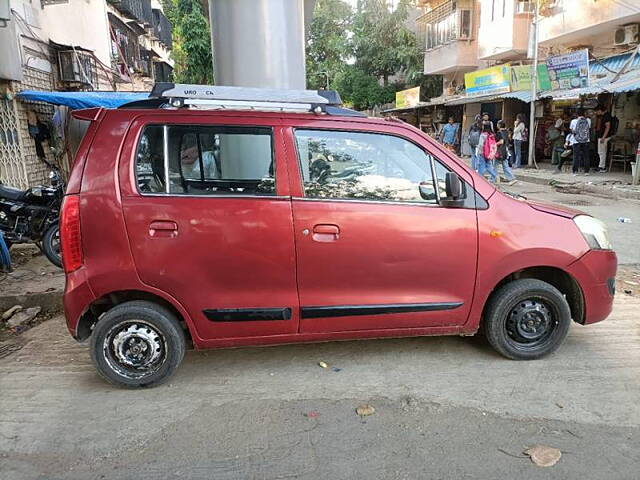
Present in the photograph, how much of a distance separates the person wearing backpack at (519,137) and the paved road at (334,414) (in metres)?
15.4

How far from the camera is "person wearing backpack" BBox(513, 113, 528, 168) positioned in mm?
18219

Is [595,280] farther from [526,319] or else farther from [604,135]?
[604,135]

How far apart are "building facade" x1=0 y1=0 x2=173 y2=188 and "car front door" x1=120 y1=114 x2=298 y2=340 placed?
658 cm

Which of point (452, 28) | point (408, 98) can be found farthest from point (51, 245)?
point (408, 98)

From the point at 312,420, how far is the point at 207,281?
1.09m

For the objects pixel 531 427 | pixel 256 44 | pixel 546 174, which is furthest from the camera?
pixel 546 174

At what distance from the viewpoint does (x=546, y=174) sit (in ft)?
52.2

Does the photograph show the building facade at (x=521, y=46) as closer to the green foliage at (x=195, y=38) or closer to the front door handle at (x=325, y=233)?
the green foliage at (x=195, y=38)

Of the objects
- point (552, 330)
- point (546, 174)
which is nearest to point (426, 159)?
point (552, 330)

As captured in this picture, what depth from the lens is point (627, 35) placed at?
15898 mm

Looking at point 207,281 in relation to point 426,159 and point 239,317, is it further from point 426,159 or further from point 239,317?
point 426,159

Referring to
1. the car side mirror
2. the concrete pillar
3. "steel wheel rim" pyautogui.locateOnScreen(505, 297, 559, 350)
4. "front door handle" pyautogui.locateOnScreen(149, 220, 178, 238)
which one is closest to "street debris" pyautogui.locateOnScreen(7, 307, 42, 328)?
"front door handle" pyautogui.locateOnScreen(149, 220, 178, 238)

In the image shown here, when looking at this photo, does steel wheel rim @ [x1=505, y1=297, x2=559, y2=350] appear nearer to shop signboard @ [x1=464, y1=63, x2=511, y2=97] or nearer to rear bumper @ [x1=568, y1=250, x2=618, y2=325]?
rear bumper @ [x1=568, y1=250, x2=618, y2=325]

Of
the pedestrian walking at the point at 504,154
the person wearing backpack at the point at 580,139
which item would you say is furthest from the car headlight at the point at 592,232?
the person wearing backpack at the point at 580,139
